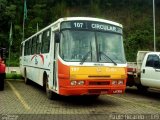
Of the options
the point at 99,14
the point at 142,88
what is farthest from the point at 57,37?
the point at 99,14

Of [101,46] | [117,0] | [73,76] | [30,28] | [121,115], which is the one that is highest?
[117,0]

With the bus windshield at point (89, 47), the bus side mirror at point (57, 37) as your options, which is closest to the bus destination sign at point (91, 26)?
the bus windshield at point (89, 47)

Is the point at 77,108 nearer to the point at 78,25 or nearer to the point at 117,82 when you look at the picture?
the point at 117,82

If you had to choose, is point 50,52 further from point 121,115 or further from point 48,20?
point 48,20

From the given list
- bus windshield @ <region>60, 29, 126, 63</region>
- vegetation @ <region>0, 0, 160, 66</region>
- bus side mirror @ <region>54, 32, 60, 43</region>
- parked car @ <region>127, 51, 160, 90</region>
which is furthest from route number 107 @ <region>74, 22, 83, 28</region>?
vegetation @ <region>0, 0, 160, 66</region>

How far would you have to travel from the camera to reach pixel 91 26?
13664 mm

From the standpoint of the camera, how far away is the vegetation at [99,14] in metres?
58.7

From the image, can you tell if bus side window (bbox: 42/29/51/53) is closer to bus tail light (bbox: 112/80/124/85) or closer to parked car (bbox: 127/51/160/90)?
bus tail light (bbox: 112/80/124/85)

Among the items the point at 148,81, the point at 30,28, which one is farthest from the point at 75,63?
the point at 30,28

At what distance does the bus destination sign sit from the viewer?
1349 cm

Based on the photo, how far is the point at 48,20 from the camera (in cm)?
7519

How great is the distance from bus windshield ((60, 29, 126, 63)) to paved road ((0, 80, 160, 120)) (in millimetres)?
1634

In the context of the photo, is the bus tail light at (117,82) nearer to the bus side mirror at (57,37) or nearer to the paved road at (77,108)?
the paved road at (77,108)

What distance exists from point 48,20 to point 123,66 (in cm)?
6251
